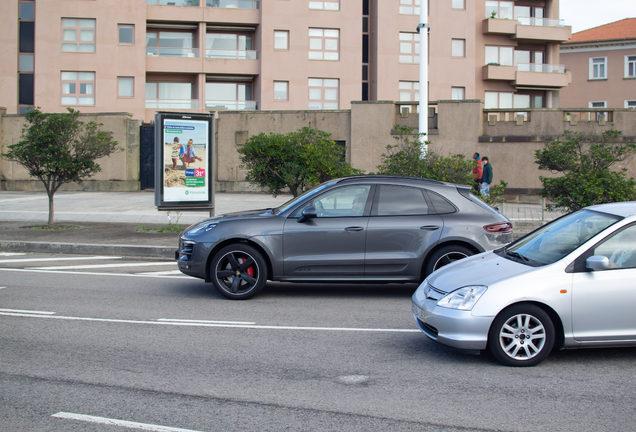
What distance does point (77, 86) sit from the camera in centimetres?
4091

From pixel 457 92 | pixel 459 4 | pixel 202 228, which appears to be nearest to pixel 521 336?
pixel 202 228

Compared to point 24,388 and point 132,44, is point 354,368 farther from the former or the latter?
point 132,44

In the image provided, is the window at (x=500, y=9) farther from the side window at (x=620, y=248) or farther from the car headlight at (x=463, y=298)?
the car headlight at (x=463, y=298)

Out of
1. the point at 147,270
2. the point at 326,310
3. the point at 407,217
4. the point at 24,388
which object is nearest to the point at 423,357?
the point at 326,310

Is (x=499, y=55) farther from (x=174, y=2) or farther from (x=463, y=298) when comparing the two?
(x=463, y=298)

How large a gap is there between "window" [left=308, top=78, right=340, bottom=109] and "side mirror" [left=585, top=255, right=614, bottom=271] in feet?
124

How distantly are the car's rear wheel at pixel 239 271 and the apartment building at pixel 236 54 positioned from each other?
34.7m

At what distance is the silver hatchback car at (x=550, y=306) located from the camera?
504 cm

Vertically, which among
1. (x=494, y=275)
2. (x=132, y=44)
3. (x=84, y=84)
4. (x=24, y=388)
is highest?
(x=132, y=44)

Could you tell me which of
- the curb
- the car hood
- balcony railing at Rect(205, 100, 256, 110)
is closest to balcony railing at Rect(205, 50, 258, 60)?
balcony railing at Rect(205, 100, 256, 110)

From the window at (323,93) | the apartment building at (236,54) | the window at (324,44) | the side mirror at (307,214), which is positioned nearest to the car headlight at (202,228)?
the side mirror at (307,214)

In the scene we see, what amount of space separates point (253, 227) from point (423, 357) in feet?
10.5

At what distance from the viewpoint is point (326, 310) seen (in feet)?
24.4

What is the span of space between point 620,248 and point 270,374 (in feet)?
10.5
